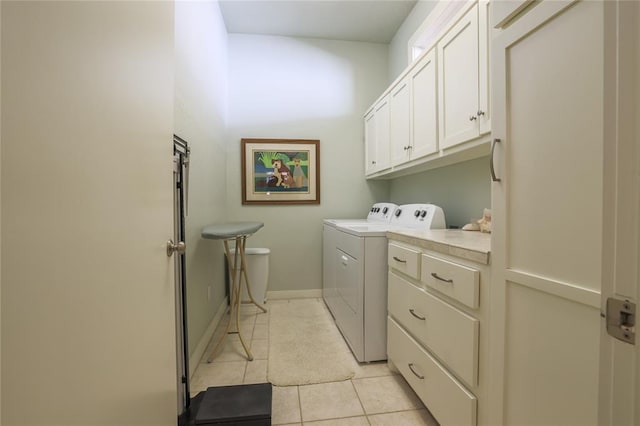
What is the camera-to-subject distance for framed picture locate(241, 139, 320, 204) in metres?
3.34

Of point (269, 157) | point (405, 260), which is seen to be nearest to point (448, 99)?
point (405, 260)

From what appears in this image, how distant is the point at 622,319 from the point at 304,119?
10.8 ft

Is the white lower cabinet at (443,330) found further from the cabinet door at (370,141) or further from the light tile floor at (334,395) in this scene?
the cabinet door at (370,141)

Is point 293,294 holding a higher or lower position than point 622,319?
lower

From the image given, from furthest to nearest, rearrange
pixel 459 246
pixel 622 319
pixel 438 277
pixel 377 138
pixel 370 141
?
pixel 370 141, pixel 377 138, pixel 438 277, pixel 459 246, pixel 622 319

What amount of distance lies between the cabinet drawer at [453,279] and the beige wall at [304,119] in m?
2.15

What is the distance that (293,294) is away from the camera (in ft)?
11.2

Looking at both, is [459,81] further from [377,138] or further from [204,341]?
[204,341]

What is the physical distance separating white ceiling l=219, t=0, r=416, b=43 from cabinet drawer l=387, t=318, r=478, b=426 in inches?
114

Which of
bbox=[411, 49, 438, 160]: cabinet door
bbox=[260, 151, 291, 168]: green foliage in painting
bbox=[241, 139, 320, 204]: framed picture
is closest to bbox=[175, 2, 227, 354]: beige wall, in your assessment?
bbox=[241, 139, 320, 204]: framed picture

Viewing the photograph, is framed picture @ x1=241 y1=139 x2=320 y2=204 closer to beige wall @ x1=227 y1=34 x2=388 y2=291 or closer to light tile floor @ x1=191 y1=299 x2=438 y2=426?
beige wall @ x1=227 y1=34 x2=388 y2=291

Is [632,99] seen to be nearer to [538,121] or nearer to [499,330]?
[538,121]

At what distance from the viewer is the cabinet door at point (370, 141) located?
311cm

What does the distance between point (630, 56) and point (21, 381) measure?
0.98m
